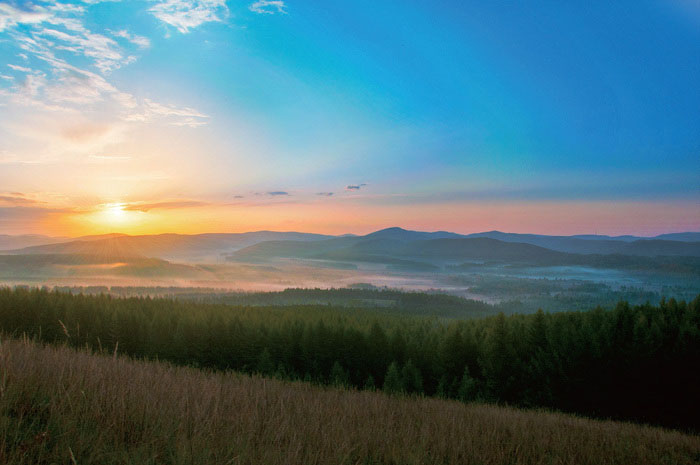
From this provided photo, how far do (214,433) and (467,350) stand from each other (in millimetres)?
25156

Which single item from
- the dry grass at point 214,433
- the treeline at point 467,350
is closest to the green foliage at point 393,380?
the treeline at point 467,350

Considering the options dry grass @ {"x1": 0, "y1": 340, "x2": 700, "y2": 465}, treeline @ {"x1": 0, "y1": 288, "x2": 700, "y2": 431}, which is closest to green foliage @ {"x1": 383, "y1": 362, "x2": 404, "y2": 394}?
treeline @ {"x1": 0, "y1": 288, "x2": 700, "y2": 431}

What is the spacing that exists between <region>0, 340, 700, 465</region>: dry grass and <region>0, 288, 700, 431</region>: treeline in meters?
14.5

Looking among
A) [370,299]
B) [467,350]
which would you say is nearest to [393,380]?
[467,350]

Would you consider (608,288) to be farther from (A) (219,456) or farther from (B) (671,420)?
(A) (219,456)

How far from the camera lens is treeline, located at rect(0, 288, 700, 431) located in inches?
931

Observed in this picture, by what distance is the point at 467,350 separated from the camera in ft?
97.1

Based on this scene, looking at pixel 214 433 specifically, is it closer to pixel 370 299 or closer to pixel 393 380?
pixel 393 380

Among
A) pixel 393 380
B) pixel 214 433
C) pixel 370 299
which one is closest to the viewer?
pixel 214 433

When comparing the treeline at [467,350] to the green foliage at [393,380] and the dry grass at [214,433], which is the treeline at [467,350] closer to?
the green foliage at [393,380]

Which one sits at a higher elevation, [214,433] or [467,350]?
[214,433]

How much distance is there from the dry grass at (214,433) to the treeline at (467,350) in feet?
47.7

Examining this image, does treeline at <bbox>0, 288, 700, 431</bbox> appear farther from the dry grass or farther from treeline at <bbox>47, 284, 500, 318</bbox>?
treeline at <bbox>47, 284, 500, 318</bbox>

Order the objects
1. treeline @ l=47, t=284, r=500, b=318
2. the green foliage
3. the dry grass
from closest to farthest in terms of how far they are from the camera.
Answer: the dry grass < the green foliage < treeline @ l=47, t=284, r=500, b=318
